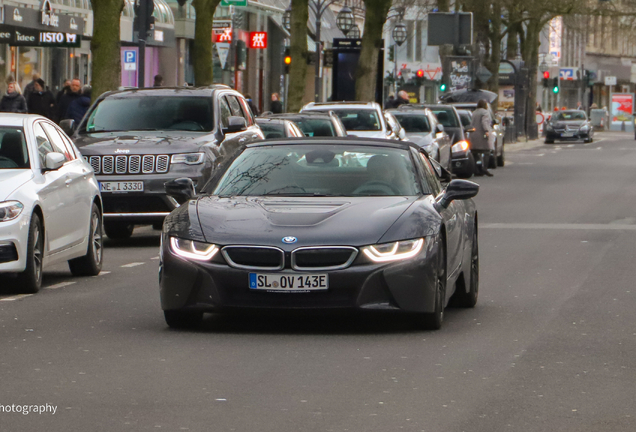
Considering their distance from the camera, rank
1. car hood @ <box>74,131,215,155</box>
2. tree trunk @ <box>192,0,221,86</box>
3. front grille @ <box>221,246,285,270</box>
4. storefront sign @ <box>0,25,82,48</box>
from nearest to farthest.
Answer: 1. front grille @ <box>221,246,285,270</box>
2. car hood @ <box>74,131,215,155</box>
3. tree trunk @ <box>192,0,221,86</box>
4. storefront sign @ <box>0,25,82,48</box>

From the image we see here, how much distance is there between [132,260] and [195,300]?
6.06m

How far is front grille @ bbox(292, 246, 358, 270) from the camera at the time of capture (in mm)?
9336

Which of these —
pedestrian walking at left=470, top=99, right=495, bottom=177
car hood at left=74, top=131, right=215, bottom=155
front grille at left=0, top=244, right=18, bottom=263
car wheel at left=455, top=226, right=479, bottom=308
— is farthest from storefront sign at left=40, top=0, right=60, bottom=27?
car wheel at left=455, top=226, right=479, bottom=308

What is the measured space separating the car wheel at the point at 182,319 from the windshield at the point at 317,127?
15140mm

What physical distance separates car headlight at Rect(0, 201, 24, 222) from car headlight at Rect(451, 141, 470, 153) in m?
23.4

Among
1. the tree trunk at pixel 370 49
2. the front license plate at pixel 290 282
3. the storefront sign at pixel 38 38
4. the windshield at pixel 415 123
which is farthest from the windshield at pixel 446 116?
the front license plate at pixel 290 282

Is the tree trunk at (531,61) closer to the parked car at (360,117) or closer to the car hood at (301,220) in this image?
the parked car at (360,117)

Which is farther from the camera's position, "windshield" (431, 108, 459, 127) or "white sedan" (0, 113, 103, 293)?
"windshield" (431, 108, 459, 127)

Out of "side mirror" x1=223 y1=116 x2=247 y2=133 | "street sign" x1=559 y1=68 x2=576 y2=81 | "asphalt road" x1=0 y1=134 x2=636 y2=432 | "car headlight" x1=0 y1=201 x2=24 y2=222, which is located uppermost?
"street sign" x1=559 y1=68 x2=576 y2=81

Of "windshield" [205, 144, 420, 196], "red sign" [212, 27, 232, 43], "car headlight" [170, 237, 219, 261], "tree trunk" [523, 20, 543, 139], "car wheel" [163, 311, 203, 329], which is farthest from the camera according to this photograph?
"tree trunk" [523, 20, 543, 139]

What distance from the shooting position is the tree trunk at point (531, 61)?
6825 centimetres

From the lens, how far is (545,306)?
11.4 metres

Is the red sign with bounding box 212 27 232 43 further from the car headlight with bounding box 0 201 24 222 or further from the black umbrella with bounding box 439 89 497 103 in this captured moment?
the car headlight with bounding box 0 201 24 222

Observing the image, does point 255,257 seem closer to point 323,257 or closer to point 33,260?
point 323,257
